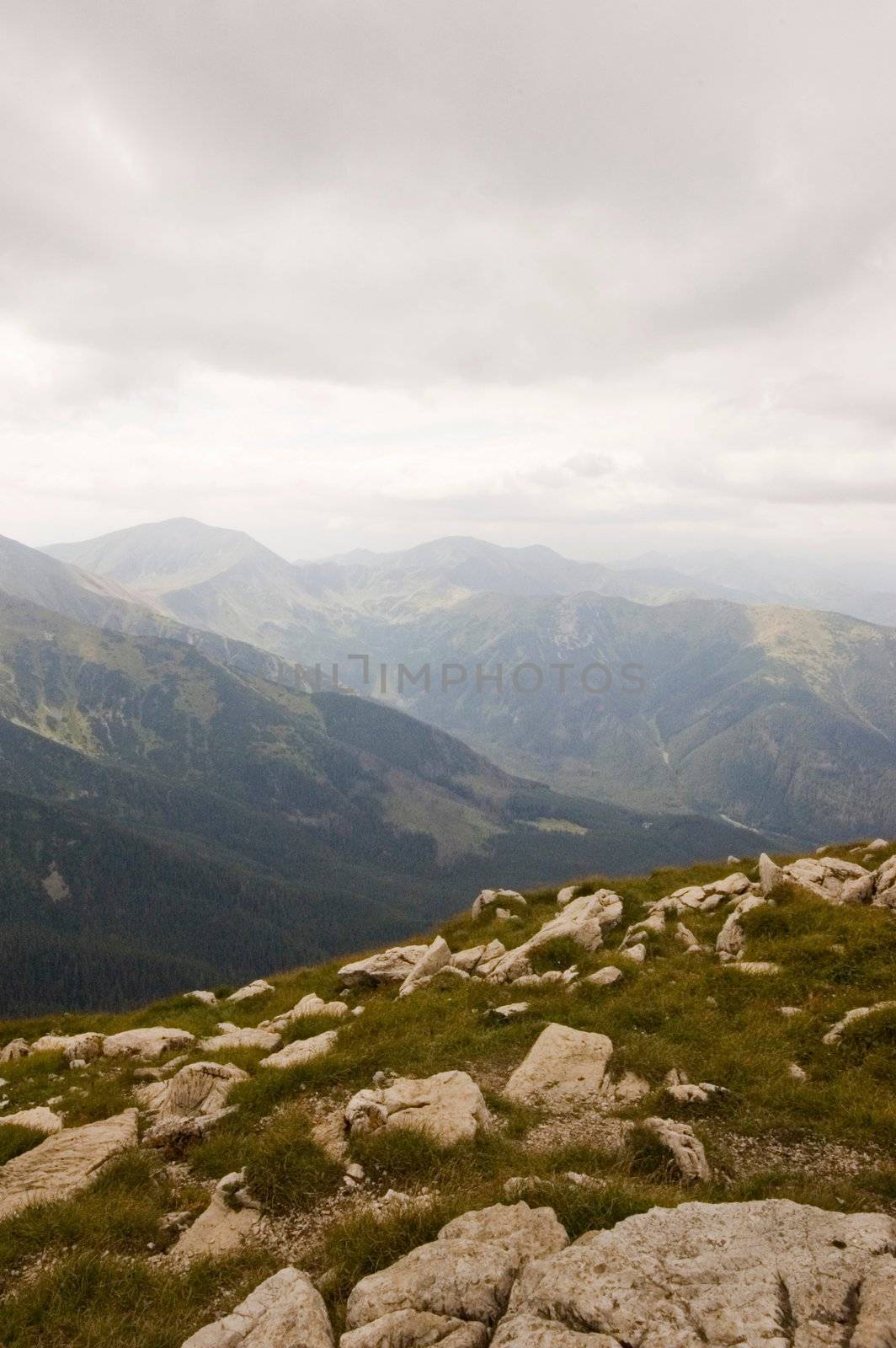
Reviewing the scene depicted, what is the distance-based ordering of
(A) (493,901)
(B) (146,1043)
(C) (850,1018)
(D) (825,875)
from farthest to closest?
(A) (493,901) < (D) (825,875) < (B) (146,1043) < (C) (850,1018)

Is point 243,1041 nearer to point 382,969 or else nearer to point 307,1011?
point 307,1011

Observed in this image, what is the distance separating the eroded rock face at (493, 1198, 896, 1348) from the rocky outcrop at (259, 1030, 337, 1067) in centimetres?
1011

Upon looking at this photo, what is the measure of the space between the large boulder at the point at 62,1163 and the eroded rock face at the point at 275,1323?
224 inches

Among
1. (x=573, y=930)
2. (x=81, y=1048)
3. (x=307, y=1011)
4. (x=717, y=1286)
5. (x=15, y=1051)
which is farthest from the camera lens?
(x=573, y=930)

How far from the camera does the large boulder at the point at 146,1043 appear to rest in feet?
66.0

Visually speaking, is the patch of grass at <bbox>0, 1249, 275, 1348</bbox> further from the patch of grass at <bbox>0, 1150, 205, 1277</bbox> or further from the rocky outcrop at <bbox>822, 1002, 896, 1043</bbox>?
the rocky outcrop at <bbox>822, 1002, 896, 1043</bbox>

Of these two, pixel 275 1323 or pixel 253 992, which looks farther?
pixel 253 992

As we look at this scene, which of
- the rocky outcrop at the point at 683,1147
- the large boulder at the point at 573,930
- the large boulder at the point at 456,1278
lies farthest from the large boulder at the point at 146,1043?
the rocky outcrop at the point at 683,1147

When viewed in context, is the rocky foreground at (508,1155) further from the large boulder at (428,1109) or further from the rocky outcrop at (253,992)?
the rocky outcrop at (253,992)

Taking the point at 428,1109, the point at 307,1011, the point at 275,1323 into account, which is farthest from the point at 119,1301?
the point at 307,1011

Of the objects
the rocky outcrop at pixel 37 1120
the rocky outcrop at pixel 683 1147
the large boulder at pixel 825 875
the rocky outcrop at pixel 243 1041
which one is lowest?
the rocky outcrop at pixel 243 1041

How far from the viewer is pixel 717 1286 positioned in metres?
6.45

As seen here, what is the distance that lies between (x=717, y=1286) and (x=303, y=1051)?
1323cm

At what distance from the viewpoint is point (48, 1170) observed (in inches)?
474
